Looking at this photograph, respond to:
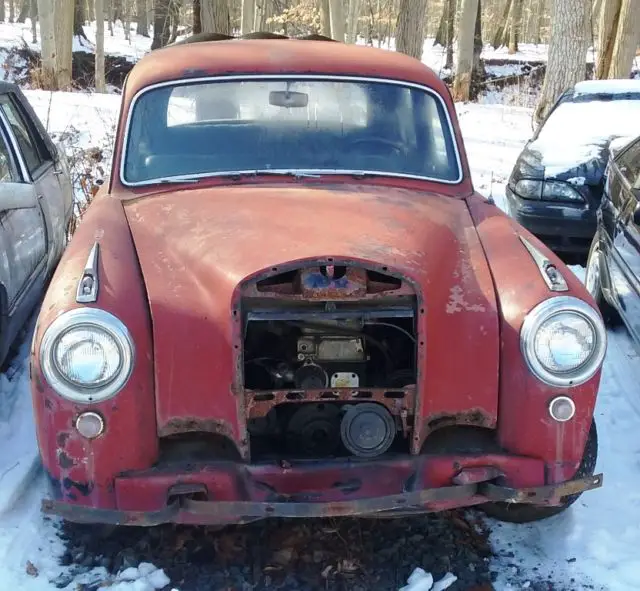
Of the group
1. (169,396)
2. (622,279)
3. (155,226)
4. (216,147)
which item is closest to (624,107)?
(622,279)

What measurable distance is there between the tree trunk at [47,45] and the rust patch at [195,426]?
1518cm

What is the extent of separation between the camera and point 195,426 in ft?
9.79

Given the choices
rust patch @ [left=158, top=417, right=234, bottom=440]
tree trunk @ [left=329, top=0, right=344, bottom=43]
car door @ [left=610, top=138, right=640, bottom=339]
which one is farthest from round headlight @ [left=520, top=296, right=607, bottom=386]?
tree trunk @ [left=329, top=0, right=344, bottom=43]

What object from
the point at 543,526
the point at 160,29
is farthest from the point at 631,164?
the point at 160,29

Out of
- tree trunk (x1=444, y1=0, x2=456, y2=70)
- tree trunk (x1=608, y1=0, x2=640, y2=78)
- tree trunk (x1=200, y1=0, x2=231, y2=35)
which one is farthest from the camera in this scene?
tree trunk (x1=444, y1=0, x2=456, y2=70)

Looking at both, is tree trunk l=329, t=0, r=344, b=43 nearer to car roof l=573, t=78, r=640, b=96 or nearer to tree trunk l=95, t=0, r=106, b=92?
tree trunk l=95, t=0, r=106, b=92

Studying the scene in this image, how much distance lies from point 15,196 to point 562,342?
9.77ft

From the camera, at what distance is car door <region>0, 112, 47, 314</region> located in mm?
4406

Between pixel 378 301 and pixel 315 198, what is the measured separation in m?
0.86

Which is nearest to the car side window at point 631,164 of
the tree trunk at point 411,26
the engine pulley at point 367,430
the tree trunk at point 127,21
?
the engine pulley at point 367,430

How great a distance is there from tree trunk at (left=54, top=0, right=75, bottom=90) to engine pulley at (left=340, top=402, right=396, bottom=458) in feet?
53.4

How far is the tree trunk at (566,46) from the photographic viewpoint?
40.7 ft

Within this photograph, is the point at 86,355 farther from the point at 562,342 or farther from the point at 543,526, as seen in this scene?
the point at 543,526

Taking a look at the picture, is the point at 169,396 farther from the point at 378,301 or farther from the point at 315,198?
the point at 315,198
